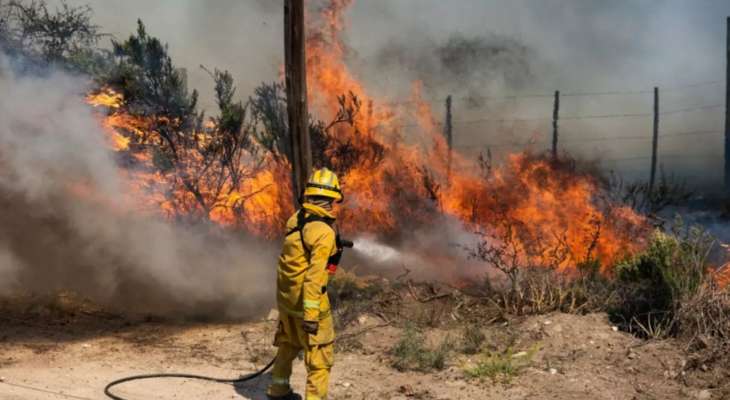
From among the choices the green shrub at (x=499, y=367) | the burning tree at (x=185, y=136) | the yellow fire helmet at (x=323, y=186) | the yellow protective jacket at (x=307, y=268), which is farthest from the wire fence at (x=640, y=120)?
the yellow protective jacket at (x=307, y=268)

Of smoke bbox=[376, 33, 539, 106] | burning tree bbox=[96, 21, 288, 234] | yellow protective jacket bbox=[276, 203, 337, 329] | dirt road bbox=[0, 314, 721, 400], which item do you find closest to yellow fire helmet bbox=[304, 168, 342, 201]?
yellow protective jacket bbox=[276, 203, 337, 329]

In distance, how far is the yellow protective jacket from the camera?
19.2 feet

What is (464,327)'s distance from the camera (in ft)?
28.0

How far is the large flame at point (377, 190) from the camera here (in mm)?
11375

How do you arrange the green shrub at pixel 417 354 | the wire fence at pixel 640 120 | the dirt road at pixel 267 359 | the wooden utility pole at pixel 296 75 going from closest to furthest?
the dirt road at pixel 267 359, the green shrub at pixel 417 354, the wooden utility pole at pixel 296 75, the wire fence at pixel 640 120

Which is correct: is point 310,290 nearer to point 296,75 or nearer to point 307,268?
point 307,268

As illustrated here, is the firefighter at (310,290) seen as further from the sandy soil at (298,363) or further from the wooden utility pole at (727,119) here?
the wooden utility pole at (727,119)

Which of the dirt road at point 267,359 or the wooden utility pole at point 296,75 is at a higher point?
the wooden utility pole at point 296,75

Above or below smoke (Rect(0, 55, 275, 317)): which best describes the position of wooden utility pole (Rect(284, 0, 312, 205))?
above

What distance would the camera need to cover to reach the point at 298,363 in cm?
771

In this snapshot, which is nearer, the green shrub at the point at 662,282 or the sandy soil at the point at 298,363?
the sandy soil at the point at 298,363

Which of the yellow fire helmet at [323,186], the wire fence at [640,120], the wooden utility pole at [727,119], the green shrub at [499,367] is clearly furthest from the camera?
the wire fence at [640,120]

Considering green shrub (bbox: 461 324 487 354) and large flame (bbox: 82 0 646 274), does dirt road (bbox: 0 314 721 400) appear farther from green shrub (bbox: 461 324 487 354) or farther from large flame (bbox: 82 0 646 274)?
large flame (bbox: 82 0 646 274)

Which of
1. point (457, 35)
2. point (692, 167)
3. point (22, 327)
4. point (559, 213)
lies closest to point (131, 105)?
point (22, 327)
